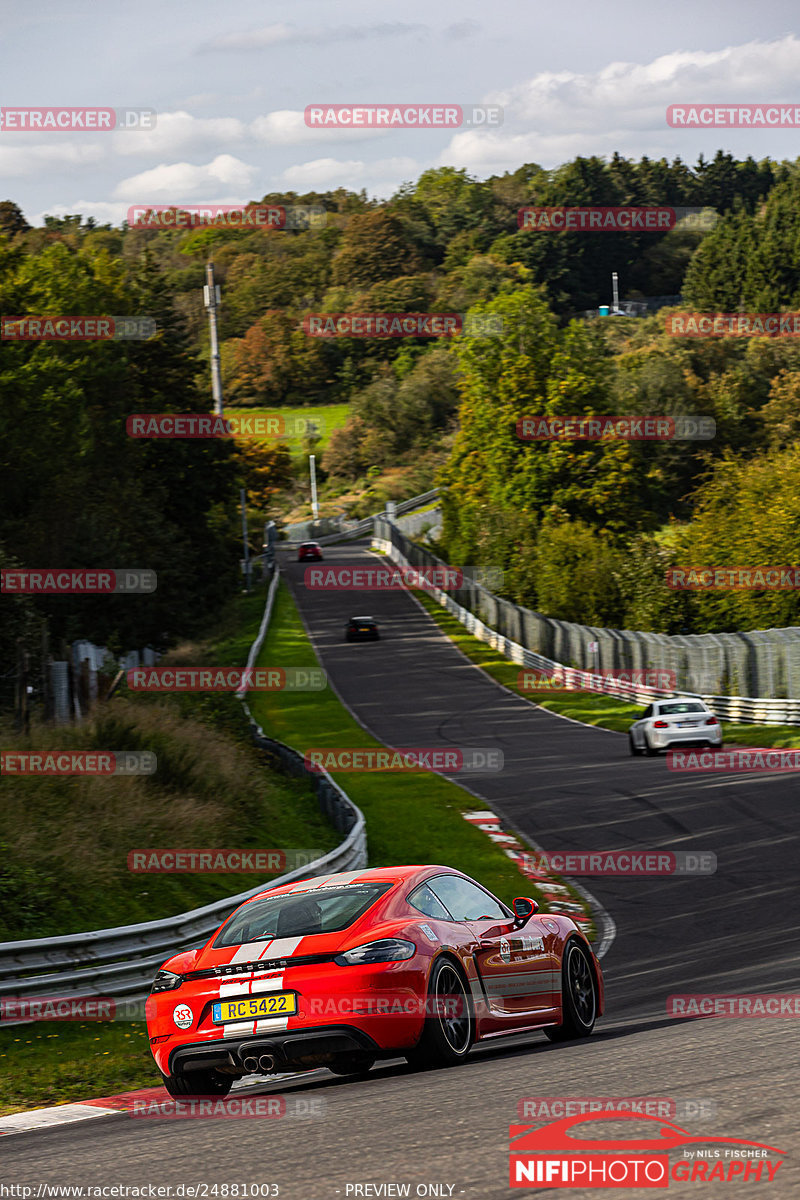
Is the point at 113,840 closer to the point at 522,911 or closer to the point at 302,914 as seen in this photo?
the point at 522,911

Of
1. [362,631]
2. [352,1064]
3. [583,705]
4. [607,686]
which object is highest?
[352,1064]

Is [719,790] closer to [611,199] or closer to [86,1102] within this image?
[86,1102]

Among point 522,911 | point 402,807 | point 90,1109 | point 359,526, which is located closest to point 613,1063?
point 522,911

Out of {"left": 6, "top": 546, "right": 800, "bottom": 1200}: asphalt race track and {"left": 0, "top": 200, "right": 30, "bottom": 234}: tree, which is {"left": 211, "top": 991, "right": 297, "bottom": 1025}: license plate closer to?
{"left": 6, "top": 546, "right": 800, "bottom": 1200}: asphalt race track

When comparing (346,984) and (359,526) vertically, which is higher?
(359,526)

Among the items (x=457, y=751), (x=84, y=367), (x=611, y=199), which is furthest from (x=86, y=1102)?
(x=611, y=199)

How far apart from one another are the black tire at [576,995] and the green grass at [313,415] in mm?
130897

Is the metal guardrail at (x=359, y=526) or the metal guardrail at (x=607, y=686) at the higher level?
the metal guardrail at (x=359, y=526)

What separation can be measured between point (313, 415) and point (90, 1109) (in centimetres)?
14880

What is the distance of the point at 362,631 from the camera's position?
61.5 m

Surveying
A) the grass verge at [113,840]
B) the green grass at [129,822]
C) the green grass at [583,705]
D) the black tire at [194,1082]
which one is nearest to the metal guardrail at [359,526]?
the green grass at [583,705]

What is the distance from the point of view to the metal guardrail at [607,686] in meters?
33.6

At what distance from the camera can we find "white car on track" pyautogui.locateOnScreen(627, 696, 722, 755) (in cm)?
2952

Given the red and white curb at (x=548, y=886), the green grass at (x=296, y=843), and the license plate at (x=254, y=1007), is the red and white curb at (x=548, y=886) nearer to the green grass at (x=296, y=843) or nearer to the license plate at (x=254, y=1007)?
the green grass at (x=296, y=843)
